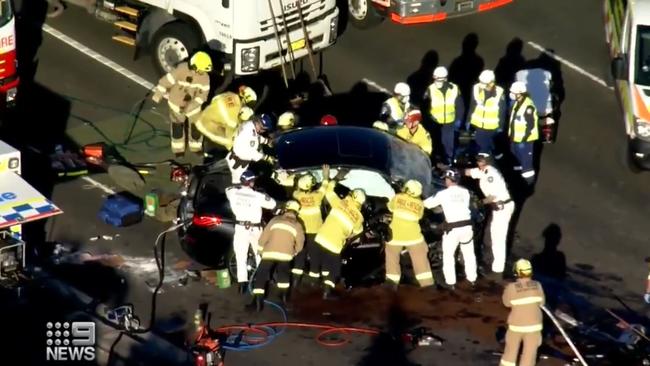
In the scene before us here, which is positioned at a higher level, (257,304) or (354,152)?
(354,152)

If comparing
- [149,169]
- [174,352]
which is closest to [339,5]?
[149,169]

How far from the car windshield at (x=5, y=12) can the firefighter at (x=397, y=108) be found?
5.64 m

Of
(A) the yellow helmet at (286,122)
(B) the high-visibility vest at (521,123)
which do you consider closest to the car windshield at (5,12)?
(A) the yellow helmet at (286,122)

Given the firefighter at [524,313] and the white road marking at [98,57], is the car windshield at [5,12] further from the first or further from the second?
the firefighter at [524,313]

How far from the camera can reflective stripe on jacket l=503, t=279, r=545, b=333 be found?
2155 cm

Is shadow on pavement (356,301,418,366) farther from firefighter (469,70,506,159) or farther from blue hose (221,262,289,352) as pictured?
firefighter (469,70,506,159)

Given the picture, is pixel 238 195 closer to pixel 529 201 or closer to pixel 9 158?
pixel 9 158

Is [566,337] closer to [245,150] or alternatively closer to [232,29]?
[245,150]

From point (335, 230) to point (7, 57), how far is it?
651 centimetres

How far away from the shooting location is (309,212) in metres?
23.0

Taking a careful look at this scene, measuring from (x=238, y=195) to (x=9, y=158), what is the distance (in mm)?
3019

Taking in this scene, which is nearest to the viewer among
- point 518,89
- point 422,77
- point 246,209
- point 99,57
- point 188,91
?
point 246,209

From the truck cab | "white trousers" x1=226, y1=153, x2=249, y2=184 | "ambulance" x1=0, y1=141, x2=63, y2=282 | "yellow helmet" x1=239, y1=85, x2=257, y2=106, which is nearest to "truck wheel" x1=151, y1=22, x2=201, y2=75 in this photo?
"yellow helmet" x1=239, y1=85, x2=257, y2=106

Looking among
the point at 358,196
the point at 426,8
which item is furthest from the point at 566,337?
the point at 426,8
